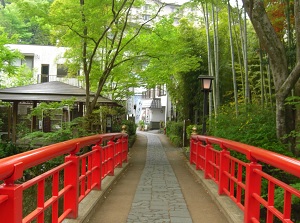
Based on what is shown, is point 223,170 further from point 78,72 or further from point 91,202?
point 78,72

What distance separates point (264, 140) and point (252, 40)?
1131 centimetres

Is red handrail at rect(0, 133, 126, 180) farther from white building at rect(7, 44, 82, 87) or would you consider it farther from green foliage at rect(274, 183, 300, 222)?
white building at rect(7, 44, 82, 87)

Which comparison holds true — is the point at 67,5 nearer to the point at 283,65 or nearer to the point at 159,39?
the point at 159,39

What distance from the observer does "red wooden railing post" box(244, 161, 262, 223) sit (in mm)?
3572

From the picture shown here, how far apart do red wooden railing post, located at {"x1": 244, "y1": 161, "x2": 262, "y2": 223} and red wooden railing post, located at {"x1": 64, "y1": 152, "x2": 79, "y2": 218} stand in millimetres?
1866

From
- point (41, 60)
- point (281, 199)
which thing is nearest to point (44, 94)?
point (281, 199)

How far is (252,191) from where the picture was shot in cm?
362

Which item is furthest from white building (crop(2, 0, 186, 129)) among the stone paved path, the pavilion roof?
the stone paved path

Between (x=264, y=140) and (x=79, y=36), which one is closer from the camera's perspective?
(x=264, y=140)

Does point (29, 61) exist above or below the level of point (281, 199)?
above

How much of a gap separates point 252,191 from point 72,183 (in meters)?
1.94

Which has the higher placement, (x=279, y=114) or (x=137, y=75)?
(x=137, y=75)

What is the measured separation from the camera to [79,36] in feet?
32.6

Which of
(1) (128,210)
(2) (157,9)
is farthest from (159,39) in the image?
(1) (128,210)
